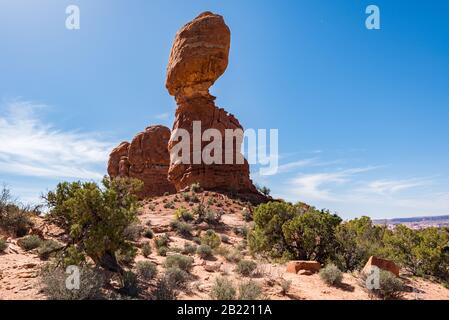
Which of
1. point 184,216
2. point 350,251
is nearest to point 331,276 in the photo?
point 350,251

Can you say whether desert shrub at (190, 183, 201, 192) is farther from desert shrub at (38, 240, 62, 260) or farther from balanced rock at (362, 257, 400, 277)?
balanced rock at (362, 257, 400, 277)

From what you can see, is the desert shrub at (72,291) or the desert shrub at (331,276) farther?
the desert shrub at (331,276)

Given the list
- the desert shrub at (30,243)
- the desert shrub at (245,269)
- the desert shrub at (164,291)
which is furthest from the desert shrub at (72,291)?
the desert shrub at (30,243)

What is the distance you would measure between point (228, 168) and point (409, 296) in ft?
77.9

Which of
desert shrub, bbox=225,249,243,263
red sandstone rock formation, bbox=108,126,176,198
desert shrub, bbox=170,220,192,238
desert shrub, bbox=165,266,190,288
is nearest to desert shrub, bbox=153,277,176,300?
desert shrub, bbox=165,266,190,288

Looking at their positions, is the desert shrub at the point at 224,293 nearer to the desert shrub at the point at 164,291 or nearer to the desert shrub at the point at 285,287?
the desert shrub at the point at 164,291

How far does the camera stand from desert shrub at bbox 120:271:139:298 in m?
7.26

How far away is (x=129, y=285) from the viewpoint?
7500 mm

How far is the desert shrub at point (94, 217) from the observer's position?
7.72 m

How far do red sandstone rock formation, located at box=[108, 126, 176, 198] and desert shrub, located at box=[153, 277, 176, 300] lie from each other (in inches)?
1439

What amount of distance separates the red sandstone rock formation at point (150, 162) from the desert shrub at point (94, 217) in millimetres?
35545

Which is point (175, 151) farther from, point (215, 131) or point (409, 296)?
point (409, 296)

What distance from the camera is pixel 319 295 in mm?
8227
